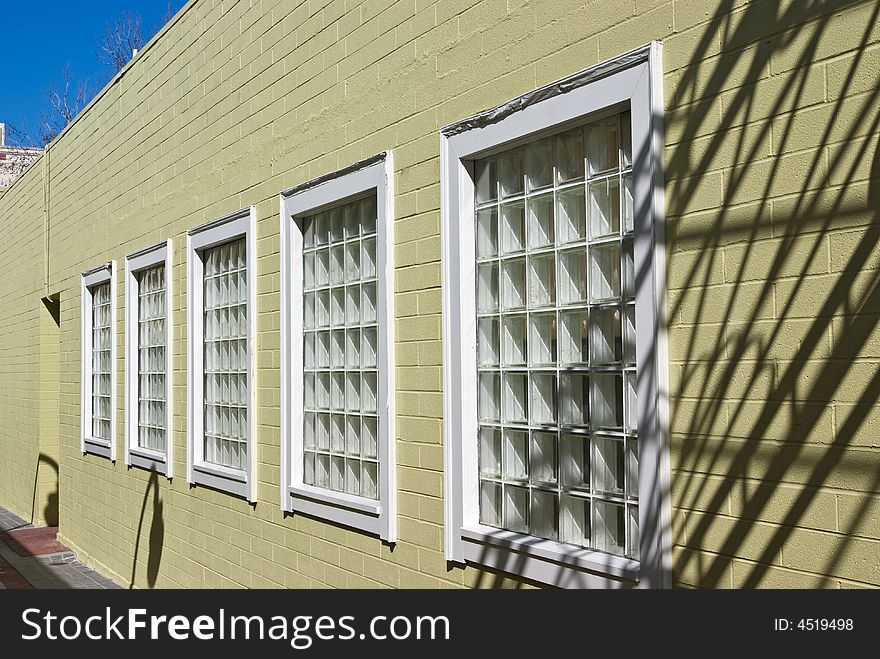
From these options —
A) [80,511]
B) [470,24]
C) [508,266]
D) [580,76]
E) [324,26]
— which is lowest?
[80,511]

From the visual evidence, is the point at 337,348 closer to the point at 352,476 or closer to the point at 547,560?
the point at 352,476

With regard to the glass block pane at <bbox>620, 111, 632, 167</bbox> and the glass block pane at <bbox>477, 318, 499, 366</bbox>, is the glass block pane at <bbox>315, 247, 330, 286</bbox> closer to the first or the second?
the glass block pane at <bbox>477, 318, 499, 366</bbox>

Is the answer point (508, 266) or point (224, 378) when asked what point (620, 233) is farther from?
point (224, 378)

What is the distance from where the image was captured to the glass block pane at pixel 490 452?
16.4 ft

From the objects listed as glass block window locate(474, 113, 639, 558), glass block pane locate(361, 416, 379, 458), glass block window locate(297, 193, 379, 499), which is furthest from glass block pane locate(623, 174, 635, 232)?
glass block pane locate(361, 416, 379, 458)

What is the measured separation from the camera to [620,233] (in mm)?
4250

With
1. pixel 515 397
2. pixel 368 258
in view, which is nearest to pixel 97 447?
pixel 368 258

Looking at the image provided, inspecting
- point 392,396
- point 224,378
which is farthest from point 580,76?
point 224,378

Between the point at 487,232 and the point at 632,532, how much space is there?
5.63ft

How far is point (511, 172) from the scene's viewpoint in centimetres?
496

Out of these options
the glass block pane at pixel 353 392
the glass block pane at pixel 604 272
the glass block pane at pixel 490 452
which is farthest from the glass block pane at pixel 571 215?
the glass block pane at pixel 353 392

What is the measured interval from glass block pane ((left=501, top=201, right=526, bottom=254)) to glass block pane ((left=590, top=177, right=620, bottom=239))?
0.51 metres

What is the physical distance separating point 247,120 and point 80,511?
22.5ft

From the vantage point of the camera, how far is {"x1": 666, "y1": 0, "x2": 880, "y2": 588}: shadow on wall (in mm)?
3201
